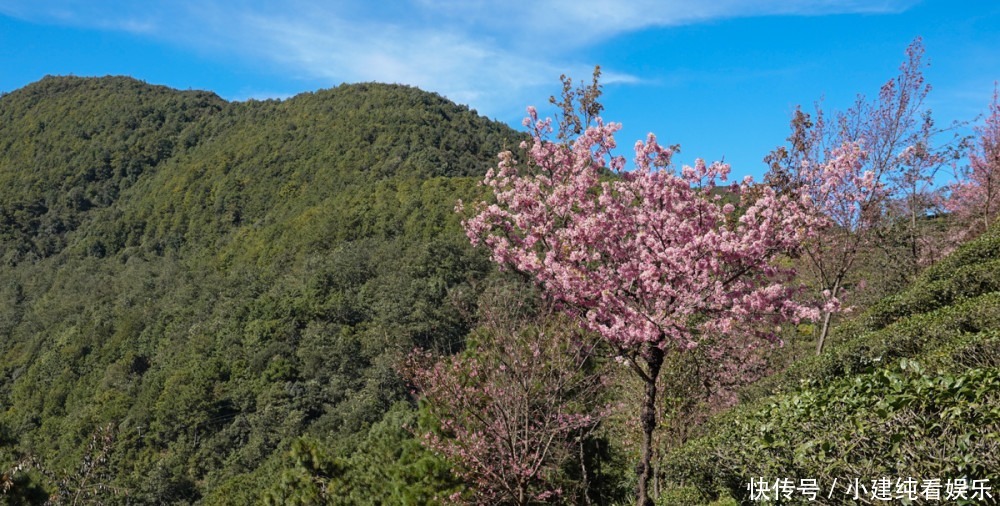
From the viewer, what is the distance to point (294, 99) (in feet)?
379

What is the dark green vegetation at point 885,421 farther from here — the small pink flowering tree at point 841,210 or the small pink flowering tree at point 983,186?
the small pink flowering tree at point 983,186

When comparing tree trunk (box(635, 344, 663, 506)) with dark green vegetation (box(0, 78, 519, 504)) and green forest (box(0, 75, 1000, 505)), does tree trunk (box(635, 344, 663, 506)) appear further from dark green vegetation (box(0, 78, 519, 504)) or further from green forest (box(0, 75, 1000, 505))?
dark green vegetation (box(0, 78, 519, 504))

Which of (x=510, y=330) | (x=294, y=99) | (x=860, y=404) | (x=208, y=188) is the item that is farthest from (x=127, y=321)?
(x=860, y=404)

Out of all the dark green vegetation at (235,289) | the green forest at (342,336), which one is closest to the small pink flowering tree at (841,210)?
the green forest at (342,336)

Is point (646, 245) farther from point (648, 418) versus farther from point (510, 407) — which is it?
point (510, 407)

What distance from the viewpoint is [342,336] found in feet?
175

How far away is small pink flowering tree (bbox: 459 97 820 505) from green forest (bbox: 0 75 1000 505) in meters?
0.67

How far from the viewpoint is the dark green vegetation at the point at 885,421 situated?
3.85 m

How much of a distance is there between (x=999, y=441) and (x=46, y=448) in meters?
66.9

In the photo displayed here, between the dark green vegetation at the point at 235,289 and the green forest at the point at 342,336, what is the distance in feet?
0.73

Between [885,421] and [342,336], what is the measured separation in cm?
5177

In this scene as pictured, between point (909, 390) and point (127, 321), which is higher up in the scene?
point (909, 390)

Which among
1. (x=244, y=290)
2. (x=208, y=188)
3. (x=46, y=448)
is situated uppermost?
(x=208, y=188)

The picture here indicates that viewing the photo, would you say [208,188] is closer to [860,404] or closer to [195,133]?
[195,133]
